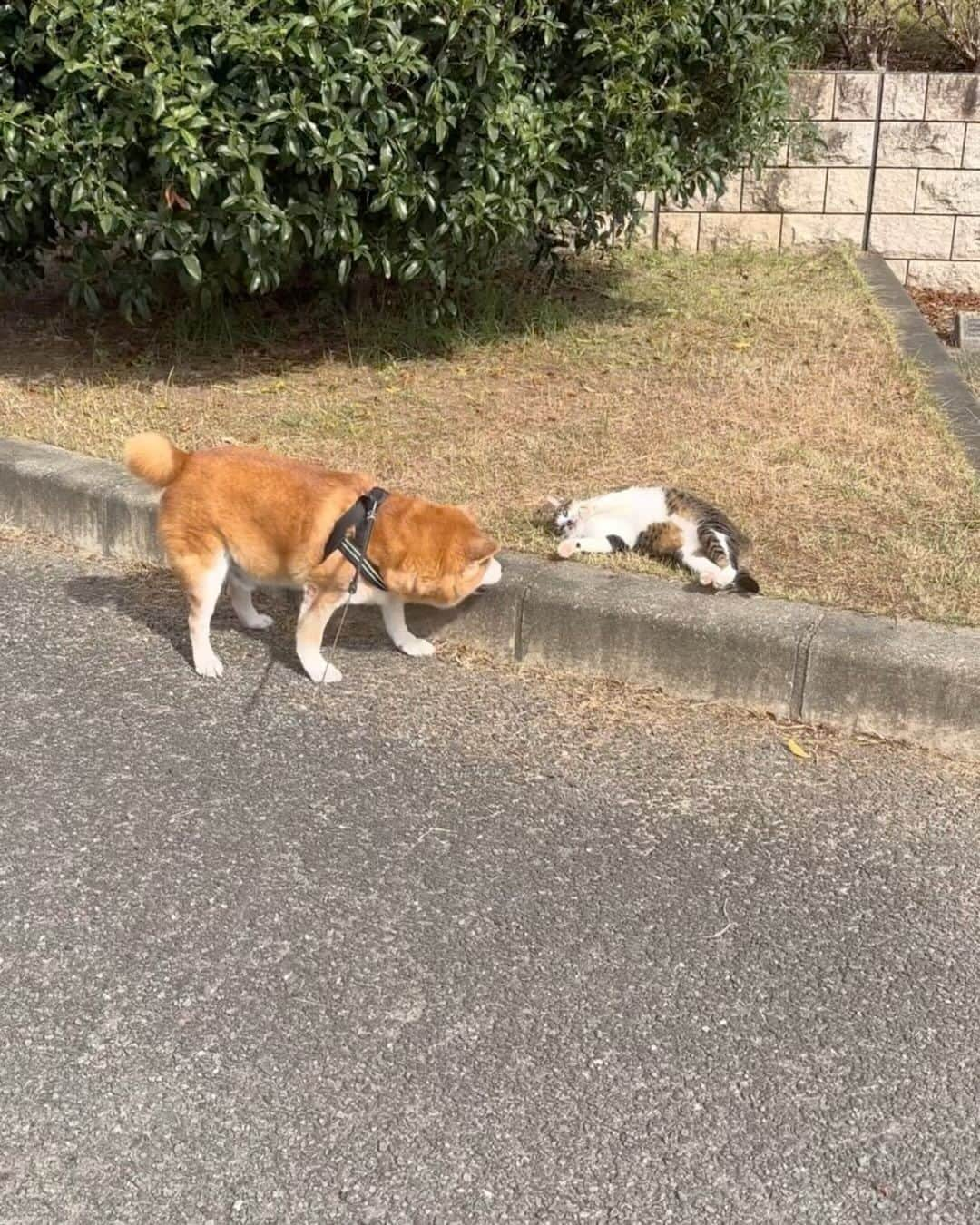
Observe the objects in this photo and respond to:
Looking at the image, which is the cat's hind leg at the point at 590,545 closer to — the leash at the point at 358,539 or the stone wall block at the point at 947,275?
the leash at the point at 358,539

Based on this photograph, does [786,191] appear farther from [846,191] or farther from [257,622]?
[257,622]

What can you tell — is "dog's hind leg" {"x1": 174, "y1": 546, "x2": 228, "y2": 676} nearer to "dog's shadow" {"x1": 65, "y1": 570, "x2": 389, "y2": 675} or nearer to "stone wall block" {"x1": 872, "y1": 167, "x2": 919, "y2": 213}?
"dog's shadow" {"x1": 65, "y1": 570, "x2": 389, "y2": 675}

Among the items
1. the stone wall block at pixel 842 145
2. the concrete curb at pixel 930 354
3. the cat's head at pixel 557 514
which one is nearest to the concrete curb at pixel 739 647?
the cat's head at pixel 557 514

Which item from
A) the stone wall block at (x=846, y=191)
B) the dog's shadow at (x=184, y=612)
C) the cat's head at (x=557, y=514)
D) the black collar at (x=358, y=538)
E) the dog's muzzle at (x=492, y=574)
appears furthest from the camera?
the stone wall block at (x=846, y=191)

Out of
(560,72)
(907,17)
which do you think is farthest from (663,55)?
(907,17)

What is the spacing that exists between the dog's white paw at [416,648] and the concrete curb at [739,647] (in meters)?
0.10

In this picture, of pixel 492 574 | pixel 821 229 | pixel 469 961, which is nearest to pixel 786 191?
pixel 821 229

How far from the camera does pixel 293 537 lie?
3639mm

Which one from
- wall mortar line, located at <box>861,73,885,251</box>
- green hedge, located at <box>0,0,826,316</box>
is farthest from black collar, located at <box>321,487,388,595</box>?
wall mortar line, located at <box>861,73,885,251</box>

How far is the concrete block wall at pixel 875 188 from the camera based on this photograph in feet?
29.7

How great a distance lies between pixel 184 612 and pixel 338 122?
2237mm

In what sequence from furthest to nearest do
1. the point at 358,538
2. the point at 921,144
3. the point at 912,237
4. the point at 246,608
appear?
the point at 912,237 < the point at 921,144 < the point at 246,608 < the point at 358,538

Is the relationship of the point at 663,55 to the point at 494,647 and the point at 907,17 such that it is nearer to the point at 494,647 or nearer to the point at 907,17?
the point at 494,647

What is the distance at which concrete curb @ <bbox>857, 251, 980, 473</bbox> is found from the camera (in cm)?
555
